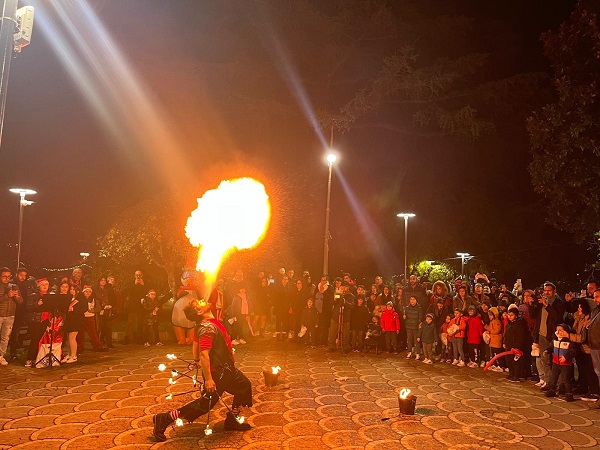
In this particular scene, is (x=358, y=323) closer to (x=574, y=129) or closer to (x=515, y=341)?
(x=515, y=341)

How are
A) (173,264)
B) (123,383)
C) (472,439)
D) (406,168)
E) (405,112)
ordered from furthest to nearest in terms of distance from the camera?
(406,168), (405,112), (173,264), (123,383), (472,439)

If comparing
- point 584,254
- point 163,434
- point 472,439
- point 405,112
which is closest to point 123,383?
point 163,434

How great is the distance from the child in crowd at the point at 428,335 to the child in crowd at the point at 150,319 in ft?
23.9

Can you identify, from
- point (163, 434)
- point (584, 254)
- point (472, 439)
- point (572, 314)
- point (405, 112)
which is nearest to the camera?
point (163, 434)

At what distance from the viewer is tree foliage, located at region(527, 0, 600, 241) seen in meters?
12.5

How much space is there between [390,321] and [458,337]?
2.07 meters

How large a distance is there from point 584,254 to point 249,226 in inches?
1406

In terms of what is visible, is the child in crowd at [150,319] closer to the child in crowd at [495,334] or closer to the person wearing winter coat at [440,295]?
the person wearing winter coat at [440,295]

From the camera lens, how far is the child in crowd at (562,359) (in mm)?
8953

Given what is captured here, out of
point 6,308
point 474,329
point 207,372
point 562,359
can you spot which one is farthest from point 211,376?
point 474,329

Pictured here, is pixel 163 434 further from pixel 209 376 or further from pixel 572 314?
pixel 572 314

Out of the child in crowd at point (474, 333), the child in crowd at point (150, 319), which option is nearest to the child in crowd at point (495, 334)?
the child in crowd at point (474, 333)

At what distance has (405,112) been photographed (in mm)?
28781

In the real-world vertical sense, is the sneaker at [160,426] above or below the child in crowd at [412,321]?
below
